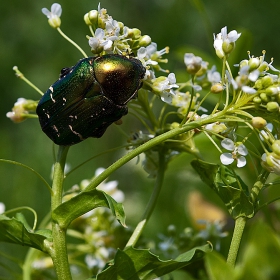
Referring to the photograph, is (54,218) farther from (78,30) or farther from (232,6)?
(232,6)

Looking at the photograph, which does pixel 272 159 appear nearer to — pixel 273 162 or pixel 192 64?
pixel 273 162

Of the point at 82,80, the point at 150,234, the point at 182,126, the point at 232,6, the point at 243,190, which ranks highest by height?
the point at 232,6

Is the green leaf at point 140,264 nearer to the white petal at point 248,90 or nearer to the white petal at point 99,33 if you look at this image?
the white petal at point 248,90

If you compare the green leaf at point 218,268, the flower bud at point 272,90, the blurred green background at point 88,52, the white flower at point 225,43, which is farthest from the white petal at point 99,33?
the blurred green background at point 88,52

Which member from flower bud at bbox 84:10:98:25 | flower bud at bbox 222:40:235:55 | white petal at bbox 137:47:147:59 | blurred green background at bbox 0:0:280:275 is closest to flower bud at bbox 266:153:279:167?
flower bud at bbox 222:40:235:55

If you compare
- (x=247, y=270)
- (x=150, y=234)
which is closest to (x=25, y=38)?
(x=150, y=234)

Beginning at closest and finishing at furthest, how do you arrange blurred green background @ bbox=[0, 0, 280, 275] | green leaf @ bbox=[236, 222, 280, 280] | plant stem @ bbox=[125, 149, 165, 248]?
1. green leaf @ bbox=[236, 222, 280, 280]
2. plant stem @ bbox=[125, 149, 165, 248]
3. blurred green background @ bbox=[0, 0, 280, 275]

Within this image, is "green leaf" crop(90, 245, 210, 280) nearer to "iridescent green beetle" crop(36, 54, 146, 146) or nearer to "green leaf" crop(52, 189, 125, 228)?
"green leaf" crop(52, 189, 125, 228)

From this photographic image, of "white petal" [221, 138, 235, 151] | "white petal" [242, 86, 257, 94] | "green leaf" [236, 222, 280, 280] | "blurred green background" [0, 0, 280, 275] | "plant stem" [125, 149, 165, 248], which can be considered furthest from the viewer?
"blurred green background" [0, 0, 280, 275]

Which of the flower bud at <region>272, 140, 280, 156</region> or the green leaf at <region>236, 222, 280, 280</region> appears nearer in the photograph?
the green leaf at <region>236, 222, 280, 280</region>
